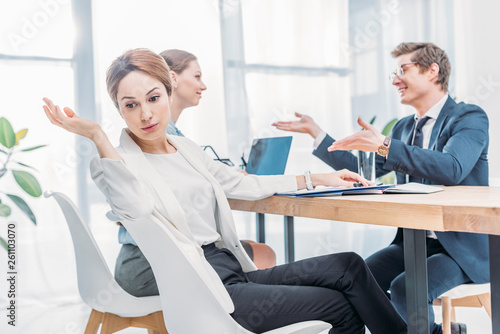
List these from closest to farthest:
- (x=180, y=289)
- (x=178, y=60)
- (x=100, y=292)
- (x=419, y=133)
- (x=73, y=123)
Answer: (x=180, y=289) → (x=73, y=123) → (x=100, y=292) → (x=419, y=133) → (x=178, y=60)

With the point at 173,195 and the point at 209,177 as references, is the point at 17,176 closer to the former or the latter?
the point at 209,177

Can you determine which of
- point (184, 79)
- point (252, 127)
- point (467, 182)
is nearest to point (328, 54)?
point (252, 127)

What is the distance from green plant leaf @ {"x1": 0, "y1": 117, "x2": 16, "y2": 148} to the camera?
256 cm

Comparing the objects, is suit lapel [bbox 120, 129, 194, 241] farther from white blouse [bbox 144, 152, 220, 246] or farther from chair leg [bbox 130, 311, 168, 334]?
chair leg [bbox 130, 311, 168, 334]

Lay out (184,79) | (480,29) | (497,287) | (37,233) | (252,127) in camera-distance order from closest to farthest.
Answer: (497,287)
(184,79)
(37,233)
(252,127)
(480,29)

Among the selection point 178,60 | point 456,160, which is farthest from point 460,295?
point 178,60

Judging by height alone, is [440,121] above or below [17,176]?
above

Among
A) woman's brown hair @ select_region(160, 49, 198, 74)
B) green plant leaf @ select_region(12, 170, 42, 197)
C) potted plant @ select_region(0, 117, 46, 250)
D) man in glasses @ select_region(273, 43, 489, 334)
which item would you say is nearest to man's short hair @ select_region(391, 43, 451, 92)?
man in glasses @ select_region(273, 43, 489, 334)

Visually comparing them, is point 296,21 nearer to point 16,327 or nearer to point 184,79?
point 184,79

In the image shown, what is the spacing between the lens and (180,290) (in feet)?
3.08

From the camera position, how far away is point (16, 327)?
8.36 feet

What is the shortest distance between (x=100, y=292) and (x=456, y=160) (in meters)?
1.15

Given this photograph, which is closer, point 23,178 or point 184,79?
point 184,79

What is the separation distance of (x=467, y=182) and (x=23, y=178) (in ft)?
7.00
